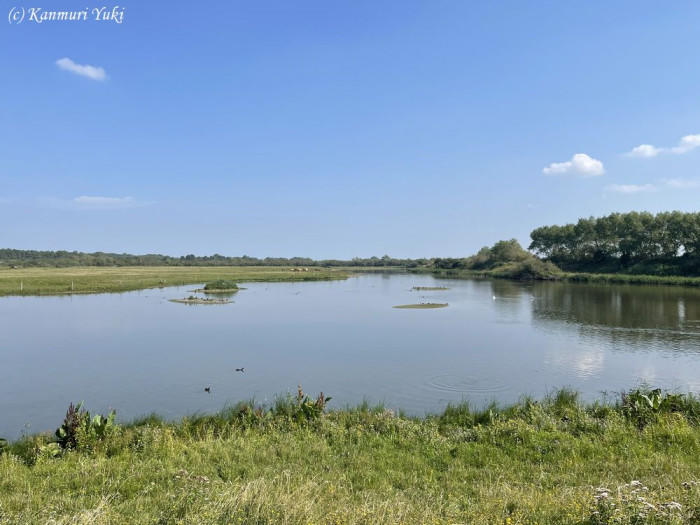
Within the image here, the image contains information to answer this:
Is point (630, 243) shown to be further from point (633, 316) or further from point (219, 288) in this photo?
point (219, 288)

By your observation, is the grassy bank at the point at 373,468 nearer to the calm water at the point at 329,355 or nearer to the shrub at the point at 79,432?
the shrub at the point at 79,432

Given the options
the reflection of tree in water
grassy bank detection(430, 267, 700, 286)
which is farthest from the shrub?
grassy bank detection(430, 267, 700, 286)

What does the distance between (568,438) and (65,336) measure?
2563 cm

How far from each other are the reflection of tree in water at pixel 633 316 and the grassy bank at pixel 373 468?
1508 cm

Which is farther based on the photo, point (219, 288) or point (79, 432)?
point (219, 288)

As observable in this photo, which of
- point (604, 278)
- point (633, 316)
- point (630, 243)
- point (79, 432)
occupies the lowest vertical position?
point (633, 316)

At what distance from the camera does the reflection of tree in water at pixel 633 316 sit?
23.8 metres

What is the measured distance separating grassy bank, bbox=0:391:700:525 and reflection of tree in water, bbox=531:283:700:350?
1508 cm

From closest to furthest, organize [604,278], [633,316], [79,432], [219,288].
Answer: [79,432] < [633,316] < [219,288] < [604,278]

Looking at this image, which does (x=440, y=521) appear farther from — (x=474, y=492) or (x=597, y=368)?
(x=597, y=368)

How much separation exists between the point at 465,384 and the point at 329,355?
691 cm

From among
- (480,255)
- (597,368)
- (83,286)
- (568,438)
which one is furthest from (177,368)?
(480,255)

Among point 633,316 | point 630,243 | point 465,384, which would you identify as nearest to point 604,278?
point 630,243

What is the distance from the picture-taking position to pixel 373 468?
717cm
